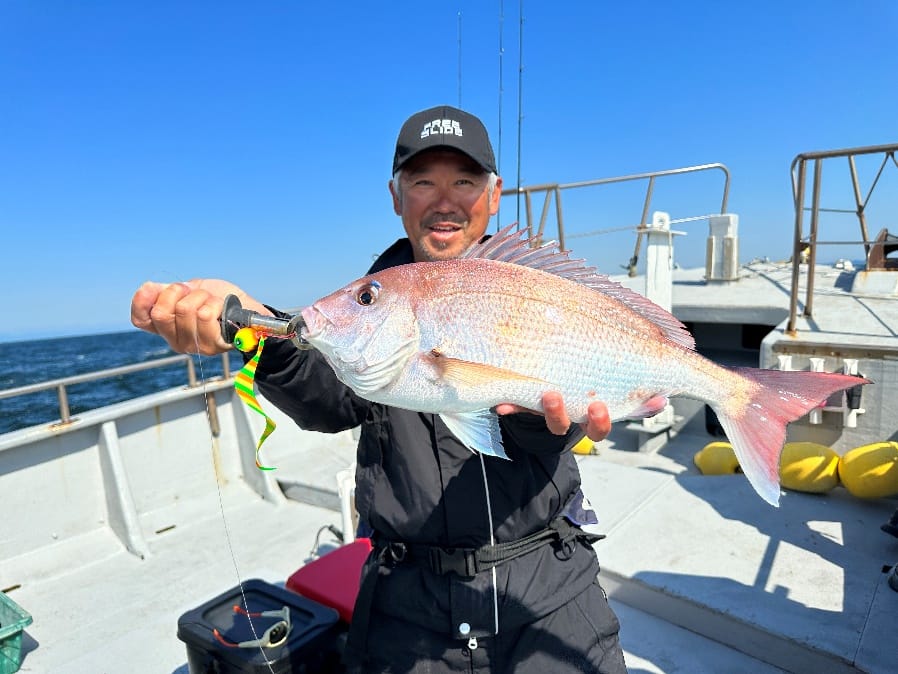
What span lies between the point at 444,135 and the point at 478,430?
1030mm

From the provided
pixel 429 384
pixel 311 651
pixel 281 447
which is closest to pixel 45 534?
pixel 281 447

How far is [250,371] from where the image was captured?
1.59m

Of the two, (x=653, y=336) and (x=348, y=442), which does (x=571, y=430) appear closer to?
(x=653, y=336)

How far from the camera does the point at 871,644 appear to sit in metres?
2.62

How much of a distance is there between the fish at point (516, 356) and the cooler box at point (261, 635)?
4.52ft

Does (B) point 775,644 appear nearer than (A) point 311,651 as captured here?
No

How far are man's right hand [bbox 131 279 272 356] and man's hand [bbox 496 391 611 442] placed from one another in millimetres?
805

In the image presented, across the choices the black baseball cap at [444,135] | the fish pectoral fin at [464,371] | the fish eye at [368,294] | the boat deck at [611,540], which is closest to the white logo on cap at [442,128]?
the black baseball cap at [444,135]

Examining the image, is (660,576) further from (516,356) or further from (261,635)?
(516,356)

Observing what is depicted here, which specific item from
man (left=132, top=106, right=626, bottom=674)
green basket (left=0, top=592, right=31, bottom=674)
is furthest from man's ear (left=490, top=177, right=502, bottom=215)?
green basket (left=0, top=592, right=31, bottom=674)

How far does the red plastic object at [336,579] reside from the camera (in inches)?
102

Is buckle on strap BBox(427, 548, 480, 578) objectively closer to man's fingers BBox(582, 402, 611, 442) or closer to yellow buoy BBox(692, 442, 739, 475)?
man's fingers BBox(582, 402, 611, 442)

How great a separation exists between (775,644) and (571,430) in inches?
81.7

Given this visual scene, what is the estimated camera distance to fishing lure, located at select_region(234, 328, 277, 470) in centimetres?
148
